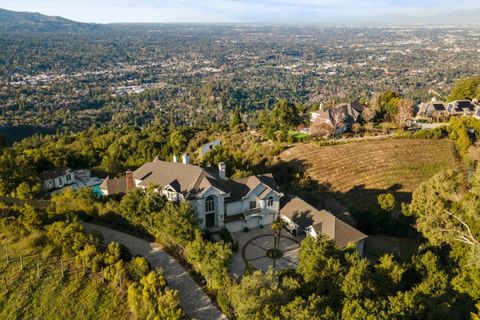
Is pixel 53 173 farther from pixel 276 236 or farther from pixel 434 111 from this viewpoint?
pixel 434 111

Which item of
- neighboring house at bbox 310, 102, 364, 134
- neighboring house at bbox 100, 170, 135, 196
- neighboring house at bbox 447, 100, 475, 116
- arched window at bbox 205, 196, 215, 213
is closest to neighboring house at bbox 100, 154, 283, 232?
arched window at bbox 205, 196, 215, 213

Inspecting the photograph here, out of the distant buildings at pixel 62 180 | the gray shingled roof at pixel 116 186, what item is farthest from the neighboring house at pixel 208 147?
the gray shingled roof at pixel 116 186

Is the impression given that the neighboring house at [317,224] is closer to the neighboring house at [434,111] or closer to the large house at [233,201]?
the large house at [233,201]

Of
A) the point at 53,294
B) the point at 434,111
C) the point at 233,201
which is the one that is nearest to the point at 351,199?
the point at 233,201

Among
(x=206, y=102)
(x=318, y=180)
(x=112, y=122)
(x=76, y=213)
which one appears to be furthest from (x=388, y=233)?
(x=206, y=102)

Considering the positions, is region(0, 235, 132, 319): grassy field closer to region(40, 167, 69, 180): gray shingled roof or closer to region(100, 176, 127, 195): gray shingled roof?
region(100, 176, 127, 195): gray shingled roof

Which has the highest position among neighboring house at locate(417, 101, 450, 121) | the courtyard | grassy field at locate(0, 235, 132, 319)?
neighboring house at locate(417, 101, 450, 121)

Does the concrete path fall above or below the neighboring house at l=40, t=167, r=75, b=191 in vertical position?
above
